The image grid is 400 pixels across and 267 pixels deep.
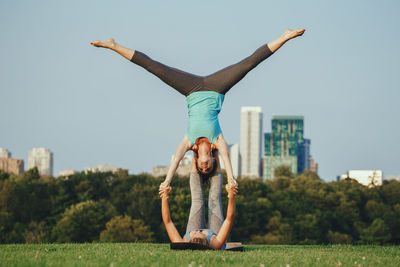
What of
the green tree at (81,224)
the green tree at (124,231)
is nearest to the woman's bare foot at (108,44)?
the green tree at (124,231)

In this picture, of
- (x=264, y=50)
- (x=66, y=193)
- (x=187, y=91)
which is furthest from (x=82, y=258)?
(x=66, y=193)

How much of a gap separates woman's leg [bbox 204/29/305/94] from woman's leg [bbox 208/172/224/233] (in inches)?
69.6

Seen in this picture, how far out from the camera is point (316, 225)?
6141 cm

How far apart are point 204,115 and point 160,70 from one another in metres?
1.31

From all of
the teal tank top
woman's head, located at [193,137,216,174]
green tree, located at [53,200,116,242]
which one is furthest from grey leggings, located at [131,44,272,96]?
green tree, located at [53,200,116,242]

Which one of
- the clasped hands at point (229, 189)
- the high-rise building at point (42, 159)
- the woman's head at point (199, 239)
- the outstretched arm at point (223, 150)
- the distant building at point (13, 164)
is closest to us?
the clasped hands at point (229, 189)

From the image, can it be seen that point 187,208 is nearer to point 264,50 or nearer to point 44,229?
point 44,229

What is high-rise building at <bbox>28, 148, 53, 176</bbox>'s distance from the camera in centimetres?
18112

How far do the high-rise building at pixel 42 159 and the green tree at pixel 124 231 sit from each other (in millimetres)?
128170

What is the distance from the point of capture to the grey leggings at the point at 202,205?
11.7 metres

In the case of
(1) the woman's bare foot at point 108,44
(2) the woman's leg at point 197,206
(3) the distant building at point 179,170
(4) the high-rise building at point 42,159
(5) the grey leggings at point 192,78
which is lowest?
(2) the woman's leg at point 197,206

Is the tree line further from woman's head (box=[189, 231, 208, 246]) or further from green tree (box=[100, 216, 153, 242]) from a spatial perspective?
woman's head (box=[189, 231, 208, 246])

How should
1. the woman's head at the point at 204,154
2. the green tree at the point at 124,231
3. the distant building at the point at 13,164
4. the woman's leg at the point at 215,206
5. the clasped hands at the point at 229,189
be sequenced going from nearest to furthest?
1. the clasped hands at the point at 229,189
2. the woman's head at the point at 204,154
3. the woman's leg at the point at 215,206
4. the green tree at the point at 124,231
5. the distant building at the point at 13,164

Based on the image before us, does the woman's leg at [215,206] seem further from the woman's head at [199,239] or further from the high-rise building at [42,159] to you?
the high-rise building at [42,159]
